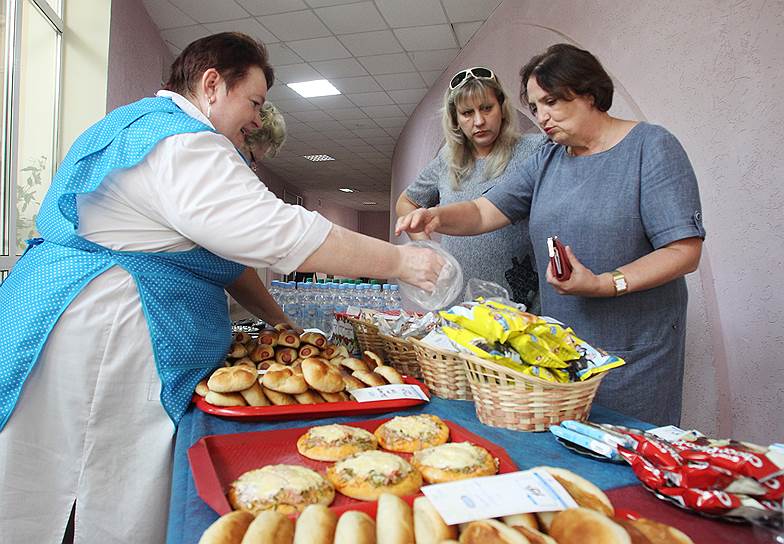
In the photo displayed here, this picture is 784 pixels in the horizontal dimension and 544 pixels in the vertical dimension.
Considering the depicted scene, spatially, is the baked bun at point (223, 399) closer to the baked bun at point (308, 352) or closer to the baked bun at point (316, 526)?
the baked bun at point (308, 352)

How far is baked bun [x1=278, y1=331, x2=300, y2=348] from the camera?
4.86 ft

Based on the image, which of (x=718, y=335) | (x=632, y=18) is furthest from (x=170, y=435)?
(x=632, y=18)

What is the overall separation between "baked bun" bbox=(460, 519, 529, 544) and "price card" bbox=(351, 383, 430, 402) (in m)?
0.62

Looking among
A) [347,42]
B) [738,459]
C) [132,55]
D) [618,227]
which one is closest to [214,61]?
[618,227]

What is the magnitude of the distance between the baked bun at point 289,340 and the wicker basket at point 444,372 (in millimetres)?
391

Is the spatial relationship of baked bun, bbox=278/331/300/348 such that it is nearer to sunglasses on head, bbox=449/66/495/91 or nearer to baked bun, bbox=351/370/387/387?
baked bun, bbox=351/370/387/387

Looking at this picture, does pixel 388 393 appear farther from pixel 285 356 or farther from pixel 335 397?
pixel 285 356

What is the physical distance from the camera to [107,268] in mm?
1165

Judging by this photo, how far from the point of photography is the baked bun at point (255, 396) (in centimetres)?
113

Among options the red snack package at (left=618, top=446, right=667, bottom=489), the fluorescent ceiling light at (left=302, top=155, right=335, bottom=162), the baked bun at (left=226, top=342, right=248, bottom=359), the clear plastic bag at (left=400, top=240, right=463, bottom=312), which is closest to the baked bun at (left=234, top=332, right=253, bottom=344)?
the baked bun at (left=226, top=342, right=248, bottom=359)

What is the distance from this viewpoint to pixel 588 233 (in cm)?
145

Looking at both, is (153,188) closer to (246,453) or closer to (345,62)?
(246,453)

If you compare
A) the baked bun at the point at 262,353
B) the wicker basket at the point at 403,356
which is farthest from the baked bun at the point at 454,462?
the baked bun at the point at 262,353

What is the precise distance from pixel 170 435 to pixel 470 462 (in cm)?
72
